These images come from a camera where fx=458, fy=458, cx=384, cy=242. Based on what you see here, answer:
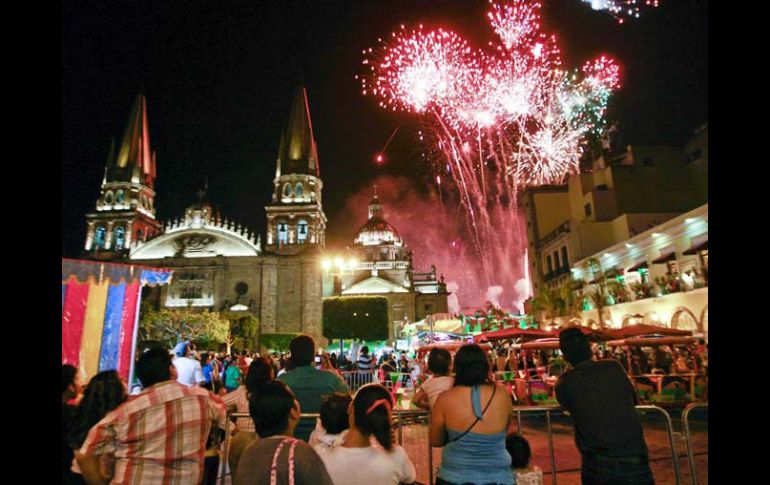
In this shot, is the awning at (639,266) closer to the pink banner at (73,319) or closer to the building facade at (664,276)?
the building facade at (664,276)

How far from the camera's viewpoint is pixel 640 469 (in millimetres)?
3051

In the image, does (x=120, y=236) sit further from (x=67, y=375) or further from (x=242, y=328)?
(x=67, y=375)

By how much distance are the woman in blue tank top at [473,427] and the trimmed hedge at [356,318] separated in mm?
43453

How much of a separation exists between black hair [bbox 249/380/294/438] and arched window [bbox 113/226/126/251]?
53.1m

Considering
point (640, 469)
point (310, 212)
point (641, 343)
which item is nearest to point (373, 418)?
point (640, 469)

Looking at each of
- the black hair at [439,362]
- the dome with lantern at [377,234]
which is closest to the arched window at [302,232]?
the dome with lantern at [377,234]

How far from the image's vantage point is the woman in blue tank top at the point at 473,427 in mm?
2812

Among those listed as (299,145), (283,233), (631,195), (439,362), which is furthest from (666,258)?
(299,145)

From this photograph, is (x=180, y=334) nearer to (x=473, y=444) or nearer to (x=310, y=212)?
(x=310, y=212)

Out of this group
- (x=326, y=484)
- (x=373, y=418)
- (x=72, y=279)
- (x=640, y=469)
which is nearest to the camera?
(x=326, y=484)

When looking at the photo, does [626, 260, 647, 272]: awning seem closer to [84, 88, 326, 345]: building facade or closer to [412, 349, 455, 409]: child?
[412, 349, 455, 409]: child

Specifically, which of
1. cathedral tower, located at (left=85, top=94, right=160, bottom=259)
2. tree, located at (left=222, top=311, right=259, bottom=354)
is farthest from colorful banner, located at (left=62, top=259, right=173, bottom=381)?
cathedral tower, located at (left=85, top=94, right=160, bottom=259)

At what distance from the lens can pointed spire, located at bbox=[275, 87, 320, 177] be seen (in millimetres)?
48125
